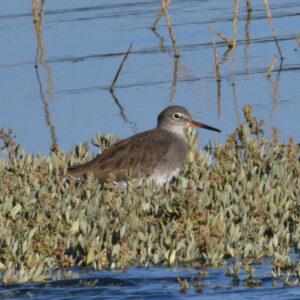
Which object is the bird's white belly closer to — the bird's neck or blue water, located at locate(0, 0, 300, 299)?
the bird's neck

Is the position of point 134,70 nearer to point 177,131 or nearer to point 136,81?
point 136,81

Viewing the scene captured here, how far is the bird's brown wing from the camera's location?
9.19m

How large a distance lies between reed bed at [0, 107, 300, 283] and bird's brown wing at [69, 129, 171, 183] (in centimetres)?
26

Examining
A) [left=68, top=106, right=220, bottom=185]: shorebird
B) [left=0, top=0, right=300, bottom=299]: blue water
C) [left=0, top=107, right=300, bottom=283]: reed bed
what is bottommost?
[left=0, top=107, right=300, bottom=283]: reed bed

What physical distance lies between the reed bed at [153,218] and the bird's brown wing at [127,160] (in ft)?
0.85

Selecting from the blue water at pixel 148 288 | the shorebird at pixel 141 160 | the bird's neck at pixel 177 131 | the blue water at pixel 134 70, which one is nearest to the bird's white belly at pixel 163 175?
the shorebird at pixel 141 160

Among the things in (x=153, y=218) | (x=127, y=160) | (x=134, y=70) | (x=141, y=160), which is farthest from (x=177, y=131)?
(x=134, y=70)

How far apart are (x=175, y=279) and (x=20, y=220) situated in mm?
1847

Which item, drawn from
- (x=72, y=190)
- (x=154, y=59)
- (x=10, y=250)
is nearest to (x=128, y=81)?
(x=154, y=59)

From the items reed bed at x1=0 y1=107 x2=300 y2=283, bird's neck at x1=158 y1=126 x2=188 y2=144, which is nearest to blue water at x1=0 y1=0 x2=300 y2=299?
reed bed at x1=0 y1=107 x2=300 y2=283

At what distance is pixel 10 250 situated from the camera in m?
6.98

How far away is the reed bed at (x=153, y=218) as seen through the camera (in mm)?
6906

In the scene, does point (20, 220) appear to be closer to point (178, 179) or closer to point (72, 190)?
point (72, 190)

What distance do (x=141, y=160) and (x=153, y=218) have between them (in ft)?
5.81
